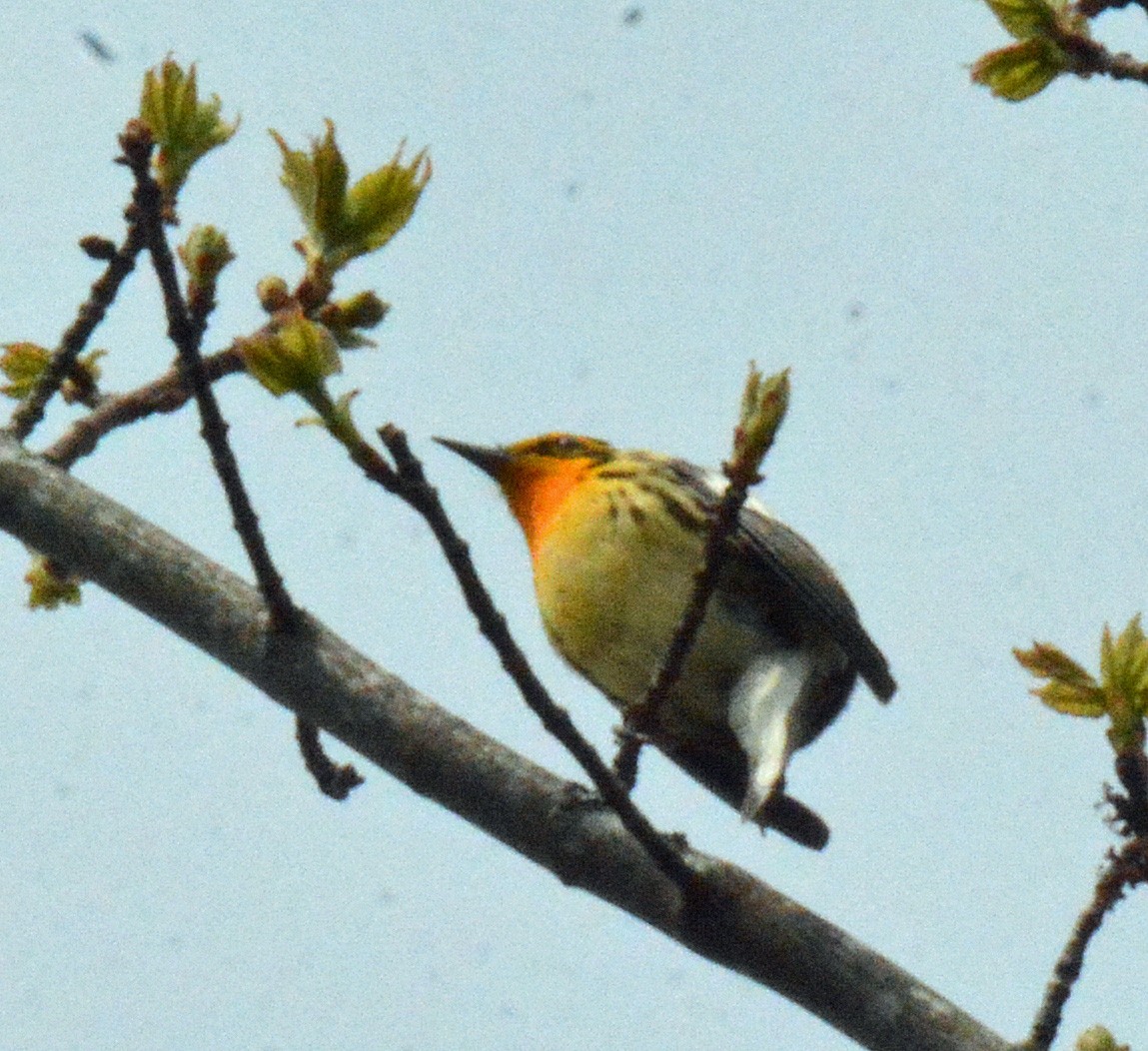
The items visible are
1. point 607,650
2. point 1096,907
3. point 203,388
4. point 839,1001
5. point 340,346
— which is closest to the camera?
point 203,388

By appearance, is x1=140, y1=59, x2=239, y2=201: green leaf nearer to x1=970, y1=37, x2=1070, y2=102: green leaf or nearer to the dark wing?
x1=970, y1=37, x2=1070, y2=102: green leaf

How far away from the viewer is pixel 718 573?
2.80 metres

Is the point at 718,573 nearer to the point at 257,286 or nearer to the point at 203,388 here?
the point at 203,388

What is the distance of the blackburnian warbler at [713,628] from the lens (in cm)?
455

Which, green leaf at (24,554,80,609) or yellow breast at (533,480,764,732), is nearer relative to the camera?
green leaf at (24,554,80,609)

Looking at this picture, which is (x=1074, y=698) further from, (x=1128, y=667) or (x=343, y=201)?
(x=343, y=201)

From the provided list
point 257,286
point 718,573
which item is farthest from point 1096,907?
point 257,286

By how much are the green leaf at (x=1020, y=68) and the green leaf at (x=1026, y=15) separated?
2cm

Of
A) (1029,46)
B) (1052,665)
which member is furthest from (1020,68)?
(1052,665)

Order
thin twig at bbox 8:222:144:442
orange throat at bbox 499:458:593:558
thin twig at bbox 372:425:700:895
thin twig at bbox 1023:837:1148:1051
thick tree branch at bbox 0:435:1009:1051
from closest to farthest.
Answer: thin twig at bbox 372:425:700:895 < thin twig at bbox 1023:837:1148:1051 < thick tree branch at bbox 0:435:1009:1051 < thin twig at bbox 8:222:144:442 < orange throat at bbox 499:458:593:558

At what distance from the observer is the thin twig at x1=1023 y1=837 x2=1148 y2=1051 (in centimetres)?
276

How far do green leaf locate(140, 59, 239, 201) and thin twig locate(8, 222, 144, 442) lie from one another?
0.19 meters

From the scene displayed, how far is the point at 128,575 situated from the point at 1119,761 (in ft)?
5.80

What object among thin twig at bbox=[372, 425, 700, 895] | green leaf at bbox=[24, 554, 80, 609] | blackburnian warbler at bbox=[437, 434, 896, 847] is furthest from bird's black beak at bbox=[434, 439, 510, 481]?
thin twig at bbox=[372, 425, 700, 895]
